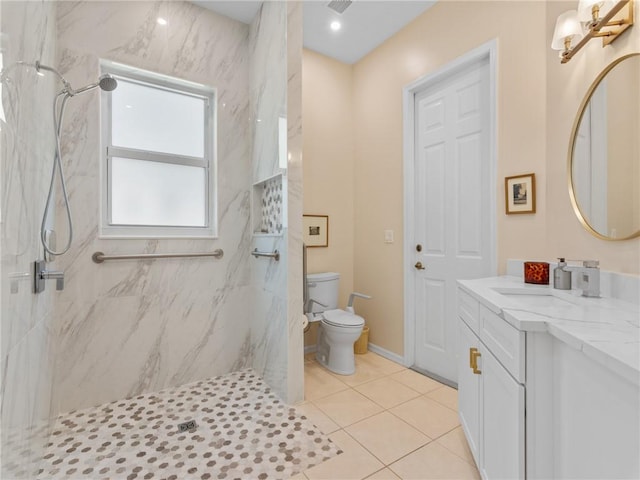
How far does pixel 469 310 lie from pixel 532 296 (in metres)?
0.28

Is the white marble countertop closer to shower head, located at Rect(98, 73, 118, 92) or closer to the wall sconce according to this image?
the wall sconce

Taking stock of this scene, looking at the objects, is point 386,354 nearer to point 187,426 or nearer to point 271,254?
point 271,254

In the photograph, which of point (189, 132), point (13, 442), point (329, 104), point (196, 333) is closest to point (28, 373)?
point (13, 442)

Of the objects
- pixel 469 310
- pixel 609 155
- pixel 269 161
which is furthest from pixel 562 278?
pixel 269 161

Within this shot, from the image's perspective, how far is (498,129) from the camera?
198 cm

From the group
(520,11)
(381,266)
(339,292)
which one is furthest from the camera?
(339,292)

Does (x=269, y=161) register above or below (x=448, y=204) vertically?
above

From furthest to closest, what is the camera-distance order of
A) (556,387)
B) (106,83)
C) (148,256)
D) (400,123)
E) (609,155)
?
(400,123) → (148,256) → (106,83) → (609,155) → (556,387)

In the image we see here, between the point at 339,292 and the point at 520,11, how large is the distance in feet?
8.21

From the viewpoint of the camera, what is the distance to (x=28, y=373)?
120cm

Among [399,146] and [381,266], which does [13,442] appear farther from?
[399,146]

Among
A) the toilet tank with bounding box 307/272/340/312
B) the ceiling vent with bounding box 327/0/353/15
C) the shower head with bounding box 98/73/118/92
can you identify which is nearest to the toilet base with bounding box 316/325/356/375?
the toilet tank with bounding box 307/272/340/312

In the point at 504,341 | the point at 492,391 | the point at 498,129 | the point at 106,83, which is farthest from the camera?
the point at 498,129

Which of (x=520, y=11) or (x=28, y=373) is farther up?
(x=520, y=11)
